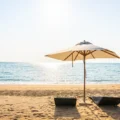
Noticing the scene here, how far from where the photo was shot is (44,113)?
8.14 metres

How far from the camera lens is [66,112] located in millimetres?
8125

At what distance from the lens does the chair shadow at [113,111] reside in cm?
766

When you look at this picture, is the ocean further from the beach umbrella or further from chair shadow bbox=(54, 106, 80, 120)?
chair shadow bbox=(54, 106, 80, 120)

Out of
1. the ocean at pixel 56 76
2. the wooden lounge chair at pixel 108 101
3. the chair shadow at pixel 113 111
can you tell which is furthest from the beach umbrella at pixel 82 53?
the ocean at pixel 56 76

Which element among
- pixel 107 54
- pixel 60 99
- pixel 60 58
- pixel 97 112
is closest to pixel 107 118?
pixel 97 112

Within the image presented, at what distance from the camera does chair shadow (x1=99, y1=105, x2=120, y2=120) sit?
7.66m

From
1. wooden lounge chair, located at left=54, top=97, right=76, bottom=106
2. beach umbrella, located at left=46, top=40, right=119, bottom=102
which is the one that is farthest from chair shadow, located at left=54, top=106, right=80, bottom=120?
beach umbrella, located at left=46, top=40, right=119, bottom=102

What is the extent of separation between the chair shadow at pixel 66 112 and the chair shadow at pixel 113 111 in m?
0.99

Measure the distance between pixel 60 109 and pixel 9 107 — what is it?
1902 millimetres

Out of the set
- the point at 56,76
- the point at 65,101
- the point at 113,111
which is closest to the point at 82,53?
the point at 65,101

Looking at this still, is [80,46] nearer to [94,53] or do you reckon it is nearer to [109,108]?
[94,53]

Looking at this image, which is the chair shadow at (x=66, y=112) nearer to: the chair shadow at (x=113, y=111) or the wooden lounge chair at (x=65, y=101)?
the wooden lounge chair at (x=65, y=101)

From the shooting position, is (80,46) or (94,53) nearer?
(80,46)

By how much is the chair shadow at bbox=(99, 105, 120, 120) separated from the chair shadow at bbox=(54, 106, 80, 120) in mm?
991
